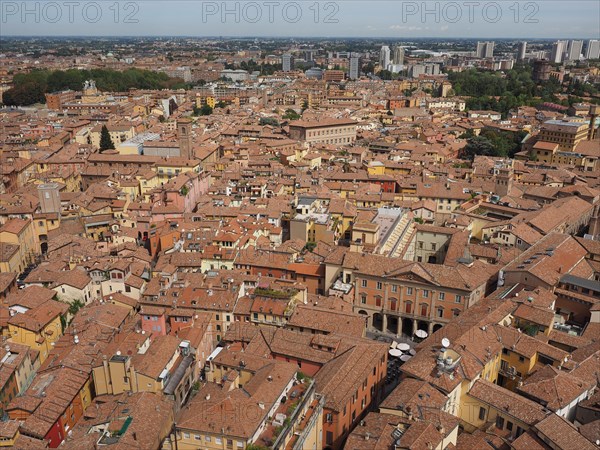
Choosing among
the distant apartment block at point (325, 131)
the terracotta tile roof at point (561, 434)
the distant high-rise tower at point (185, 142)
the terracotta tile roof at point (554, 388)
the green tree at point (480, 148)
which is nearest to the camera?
the terracotta tile roof at point (561, 434)

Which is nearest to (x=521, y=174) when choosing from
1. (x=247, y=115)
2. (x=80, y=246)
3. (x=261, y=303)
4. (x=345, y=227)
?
(x=345, y=227)

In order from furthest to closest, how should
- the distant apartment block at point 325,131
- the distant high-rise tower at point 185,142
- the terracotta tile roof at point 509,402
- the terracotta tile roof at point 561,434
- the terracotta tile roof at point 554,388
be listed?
the distant apartment block at point 325,131
the distant high-rise tower at point 185,142
the terracotta tile roof at point 554,388
the terracotta tile roof at point 509,402
the terracotta tile roof at point 561,434

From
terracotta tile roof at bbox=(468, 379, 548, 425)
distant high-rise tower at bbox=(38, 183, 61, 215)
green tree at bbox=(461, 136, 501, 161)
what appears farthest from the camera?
green tree at bbox=(461, 136, 501, 161)

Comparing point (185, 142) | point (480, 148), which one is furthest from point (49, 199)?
point (480, 148)

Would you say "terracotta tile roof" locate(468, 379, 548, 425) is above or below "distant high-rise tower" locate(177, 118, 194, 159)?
below

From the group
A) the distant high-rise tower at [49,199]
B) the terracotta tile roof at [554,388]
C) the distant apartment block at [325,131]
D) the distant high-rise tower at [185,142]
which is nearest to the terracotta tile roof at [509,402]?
the terracotta tile roof at [554,388]

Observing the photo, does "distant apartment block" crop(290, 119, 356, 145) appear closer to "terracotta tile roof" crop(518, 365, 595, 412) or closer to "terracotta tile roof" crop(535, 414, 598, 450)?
"terracotta tile roof" crop(518, 365, 595, 412)

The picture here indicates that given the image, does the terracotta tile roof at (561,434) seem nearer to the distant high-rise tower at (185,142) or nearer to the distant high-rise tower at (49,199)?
the distant high-rise tower at (49,199)

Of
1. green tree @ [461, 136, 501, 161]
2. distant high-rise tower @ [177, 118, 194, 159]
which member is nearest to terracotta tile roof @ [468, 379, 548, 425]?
distant high-rise tower @ [177, 118, 194, 159]

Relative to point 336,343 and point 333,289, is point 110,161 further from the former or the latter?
point 336,343
